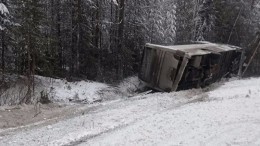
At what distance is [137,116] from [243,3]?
23.7 metres

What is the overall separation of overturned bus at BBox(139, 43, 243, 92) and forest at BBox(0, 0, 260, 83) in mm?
5035

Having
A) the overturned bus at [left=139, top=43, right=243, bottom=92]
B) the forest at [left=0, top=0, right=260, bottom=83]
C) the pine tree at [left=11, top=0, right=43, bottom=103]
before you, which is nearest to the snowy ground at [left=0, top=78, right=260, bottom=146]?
the overturned bus at [left=139, top=43, right=243, bottom=92]

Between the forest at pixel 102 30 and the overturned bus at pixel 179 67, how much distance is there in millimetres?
5035

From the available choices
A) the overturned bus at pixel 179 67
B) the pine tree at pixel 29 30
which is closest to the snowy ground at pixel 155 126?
the overturned bus at pixel 179 67

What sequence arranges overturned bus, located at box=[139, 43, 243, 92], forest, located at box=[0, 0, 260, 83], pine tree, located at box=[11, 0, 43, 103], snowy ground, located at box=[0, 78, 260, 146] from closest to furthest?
snowy ground, located at box=[0, 78, 260, 146], overturned bus, located at box=[139, 43, 243, 92], pine tree, located at box=[11, 0, 43, 103], forest, located at box=[0, 0, 260, 83]

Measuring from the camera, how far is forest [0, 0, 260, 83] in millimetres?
15367

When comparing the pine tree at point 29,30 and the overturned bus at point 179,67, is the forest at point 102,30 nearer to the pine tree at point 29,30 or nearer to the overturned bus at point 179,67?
the pine tree at point 29,30

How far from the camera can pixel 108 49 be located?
22.8m

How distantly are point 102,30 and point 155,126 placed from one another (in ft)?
54.4

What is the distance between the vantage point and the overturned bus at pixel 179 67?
1371 centimetres

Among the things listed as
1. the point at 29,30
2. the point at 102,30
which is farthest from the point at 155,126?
the point at 102,30

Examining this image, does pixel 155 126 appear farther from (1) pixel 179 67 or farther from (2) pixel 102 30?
(2) pixel 102 30

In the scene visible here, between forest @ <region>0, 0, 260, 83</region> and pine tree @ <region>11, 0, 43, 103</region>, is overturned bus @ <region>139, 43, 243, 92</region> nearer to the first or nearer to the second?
forest @ <region>0, 0, 260, 83</region>

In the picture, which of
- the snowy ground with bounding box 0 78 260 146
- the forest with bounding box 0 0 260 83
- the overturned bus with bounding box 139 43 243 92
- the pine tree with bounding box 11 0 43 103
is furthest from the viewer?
the forest with bounding box 0 0 260 83
